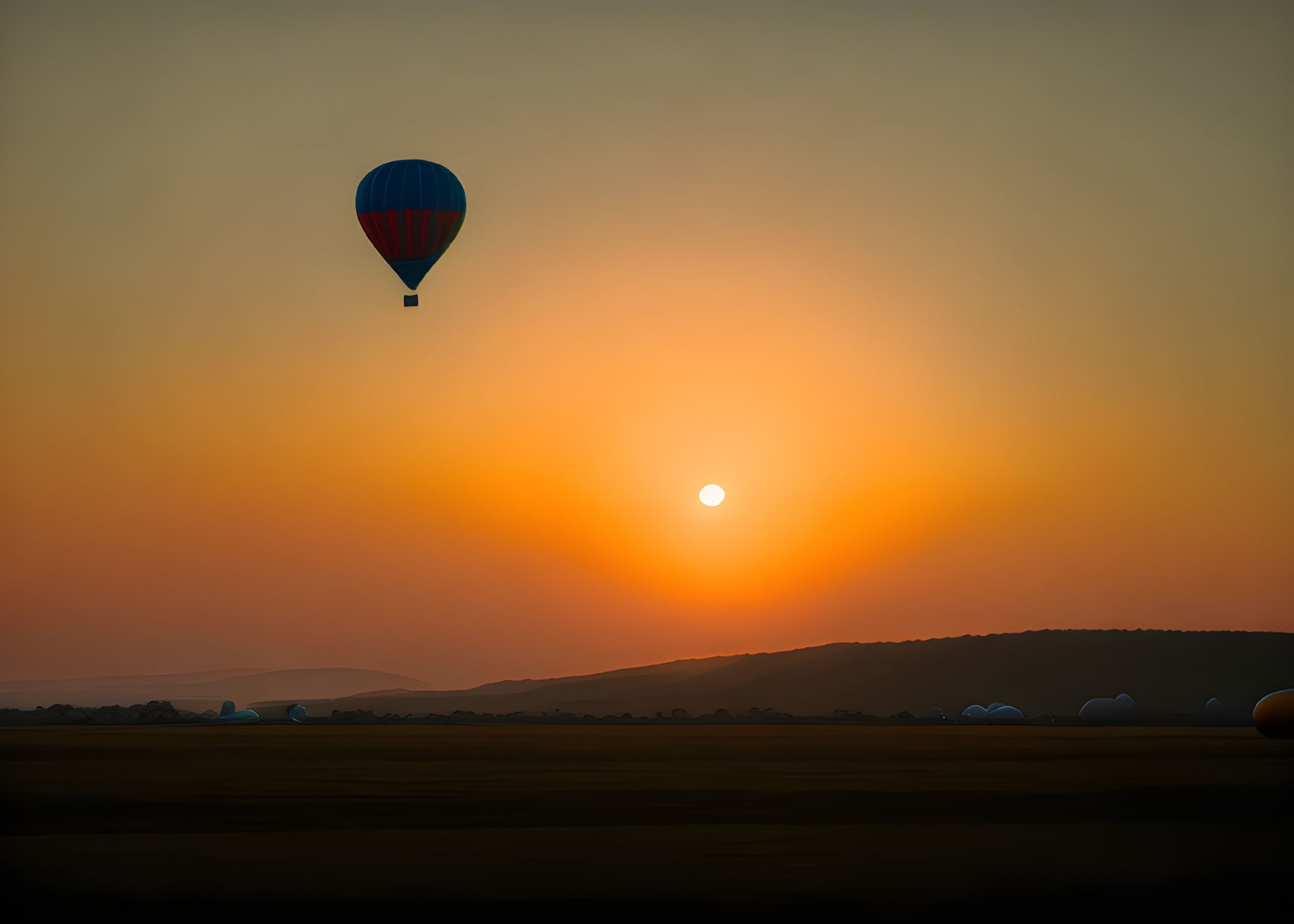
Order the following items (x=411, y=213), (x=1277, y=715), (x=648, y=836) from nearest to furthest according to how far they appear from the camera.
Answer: (x=648, y=836), (x=1277, y=715), (x=411, y=213)

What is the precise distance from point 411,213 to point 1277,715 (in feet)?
102

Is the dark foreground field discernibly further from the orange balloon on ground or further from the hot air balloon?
the hot air balloon

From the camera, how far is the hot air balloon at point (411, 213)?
1865 inches

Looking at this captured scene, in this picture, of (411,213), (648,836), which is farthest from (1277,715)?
(648,836)

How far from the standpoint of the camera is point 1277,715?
44156 mm

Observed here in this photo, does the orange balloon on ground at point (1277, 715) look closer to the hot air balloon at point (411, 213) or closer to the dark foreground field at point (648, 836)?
the dark foreground field at point (648, 836)

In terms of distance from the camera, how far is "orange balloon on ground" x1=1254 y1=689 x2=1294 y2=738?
4353 centimetres

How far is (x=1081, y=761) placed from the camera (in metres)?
33.8

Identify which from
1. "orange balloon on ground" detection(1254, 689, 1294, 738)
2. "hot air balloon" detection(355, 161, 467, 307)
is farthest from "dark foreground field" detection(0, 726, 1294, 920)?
"hot air balloon" detection(355, 161, 467, 307)

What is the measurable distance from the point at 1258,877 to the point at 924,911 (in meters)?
3.80

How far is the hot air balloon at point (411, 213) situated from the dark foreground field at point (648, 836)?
18943mm

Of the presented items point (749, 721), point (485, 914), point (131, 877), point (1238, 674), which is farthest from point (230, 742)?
point (1238, 674)

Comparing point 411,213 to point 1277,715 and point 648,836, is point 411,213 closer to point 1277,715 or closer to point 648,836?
point 1277,715

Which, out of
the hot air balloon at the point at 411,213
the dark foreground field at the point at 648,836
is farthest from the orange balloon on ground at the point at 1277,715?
the hot air balloon at the point at 411,213
